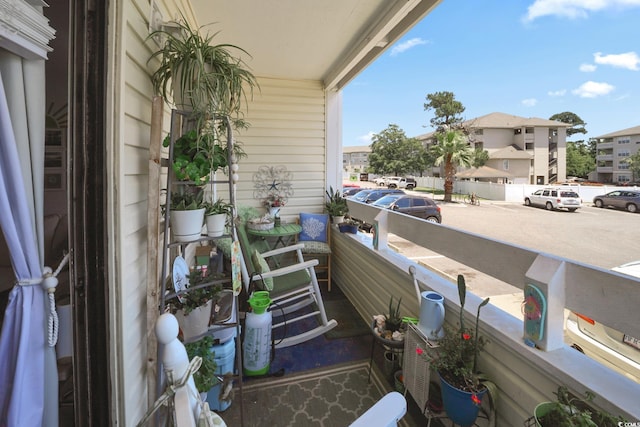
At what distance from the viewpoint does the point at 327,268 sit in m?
3.58

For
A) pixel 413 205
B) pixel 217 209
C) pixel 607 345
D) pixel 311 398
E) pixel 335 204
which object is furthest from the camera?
pixel 413 205

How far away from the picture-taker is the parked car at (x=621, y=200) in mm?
10747

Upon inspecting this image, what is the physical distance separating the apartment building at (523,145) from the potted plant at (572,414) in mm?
26196

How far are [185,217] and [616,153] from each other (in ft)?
137

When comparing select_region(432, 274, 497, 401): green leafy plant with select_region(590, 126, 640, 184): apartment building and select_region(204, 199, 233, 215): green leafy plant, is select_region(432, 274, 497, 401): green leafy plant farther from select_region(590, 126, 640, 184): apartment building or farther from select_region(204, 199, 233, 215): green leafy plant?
select_region(590, 126, 640, 184): apartment building

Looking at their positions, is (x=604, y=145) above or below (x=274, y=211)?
above

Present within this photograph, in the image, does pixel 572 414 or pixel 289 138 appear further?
pixel 289 138

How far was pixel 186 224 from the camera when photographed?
1.29 m

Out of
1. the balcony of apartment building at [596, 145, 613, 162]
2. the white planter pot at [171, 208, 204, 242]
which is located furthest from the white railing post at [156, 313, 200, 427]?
the balcony of apartment building at [596, 145, 613, 162]

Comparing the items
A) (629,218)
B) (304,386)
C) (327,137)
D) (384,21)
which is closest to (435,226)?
(304,386)

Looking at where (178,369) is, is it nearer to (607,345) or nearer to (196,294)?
(196,294)

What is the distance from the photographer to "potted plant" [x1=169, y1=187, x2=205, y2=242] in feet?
4.18

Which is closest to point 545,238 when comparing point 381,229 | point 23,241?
point 381,229

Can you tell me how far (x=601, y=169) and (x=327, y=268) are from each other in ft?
134
